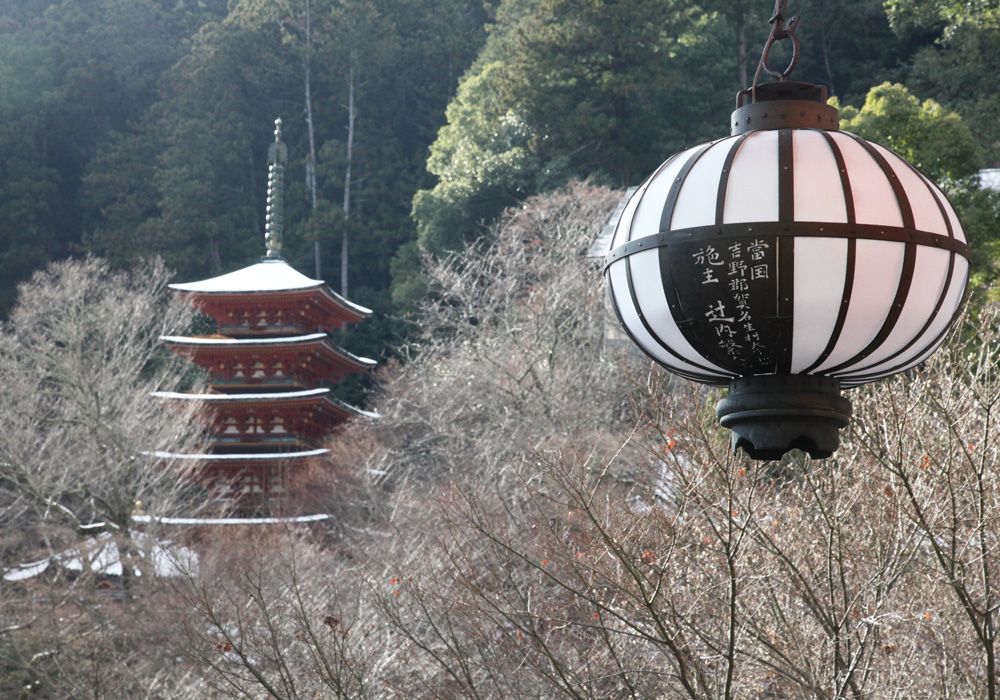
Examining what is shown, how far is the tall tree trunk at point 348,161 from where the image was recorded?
31016 millimetres

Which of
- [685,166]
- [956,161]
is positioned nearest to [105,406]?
[956,161]

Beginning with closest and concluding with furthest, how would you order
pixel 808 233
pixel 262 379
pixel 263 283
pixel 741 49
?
1. pixel 808 233
2. pixel 262 379
3. pixel 263 283
4. pixel 741 49

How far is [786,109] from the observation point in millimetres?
1985

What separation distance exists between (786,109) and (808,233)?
11.7 inches

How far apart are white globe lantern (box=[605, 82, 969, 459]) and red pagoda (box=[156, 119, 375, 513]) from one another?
18.1 meters

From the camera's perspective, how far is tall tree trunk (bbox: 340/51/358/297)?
102 feet

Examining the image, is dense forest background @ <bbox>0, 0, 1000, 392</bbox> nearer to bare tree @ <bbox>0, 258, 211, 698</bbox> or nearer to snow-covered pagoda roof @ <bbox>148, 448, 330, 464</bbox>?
snow-covered pagoda roof @ <bbox>148, 448, 330, 464</bbox>

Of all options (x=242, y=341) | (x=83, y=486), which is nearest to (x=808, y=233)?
(x=83, y=486)

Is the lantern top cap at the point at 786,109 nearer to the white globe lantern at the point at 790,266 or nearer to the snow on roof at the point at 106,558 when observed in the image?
the white globe lantern at the point at 790,266

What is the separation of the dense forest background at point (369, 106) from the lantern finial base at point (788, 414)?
21179 millimetres

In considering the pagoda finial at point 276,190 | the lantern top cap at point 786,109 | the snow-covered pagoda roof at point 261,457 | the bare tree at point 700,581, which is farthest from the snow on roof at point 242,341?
the lantern top cap at point 786,109

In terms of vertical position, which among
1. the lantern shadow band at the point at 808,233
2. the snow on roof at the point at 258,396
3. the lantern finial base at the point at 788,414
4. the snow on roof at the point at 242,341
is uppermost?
the lantern shadow band at the point at 808,233

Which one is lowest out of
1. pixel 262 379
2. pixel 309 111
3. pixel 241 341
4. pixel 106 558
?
pixel 106 558

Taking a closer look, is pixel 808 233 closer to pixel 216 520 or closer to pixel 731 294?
pixel 731 294
